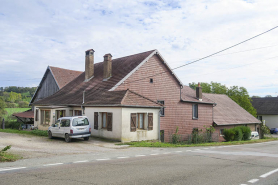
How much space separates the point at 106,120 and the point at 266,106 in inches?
1920

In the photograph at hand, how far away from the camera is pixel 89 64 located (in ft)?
99.4

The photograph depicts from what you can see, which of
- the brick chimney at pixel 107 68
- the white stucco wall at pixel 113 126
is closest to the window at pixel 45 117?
the brick chimney at pixel 107 68

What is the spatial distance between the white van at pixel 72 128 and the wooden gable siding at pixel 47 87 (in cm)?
1824

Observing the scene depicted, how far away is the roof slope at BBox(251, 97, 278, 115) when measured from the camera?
5481 centimetres

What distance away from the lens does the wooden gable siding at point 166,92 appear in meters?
24.2

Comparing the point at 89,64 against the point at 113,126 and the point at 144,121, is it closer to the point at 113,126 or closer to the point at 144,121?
the point at 144,121

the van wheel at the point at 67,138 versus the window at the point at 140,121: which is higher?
the window at the point at 140,121

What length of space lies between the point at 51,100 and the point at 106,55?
26.3ft

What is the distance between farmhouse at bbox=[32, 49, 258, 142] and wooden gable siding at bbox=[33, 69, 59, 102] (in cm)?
662

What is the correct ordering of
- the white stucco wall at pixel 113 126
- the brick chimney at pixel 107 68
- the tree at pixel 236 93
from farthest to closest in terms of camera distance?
the tree at pixel 236 93, the brick chimney at pixel 107 68, the white stucco wall at pixel 113 126

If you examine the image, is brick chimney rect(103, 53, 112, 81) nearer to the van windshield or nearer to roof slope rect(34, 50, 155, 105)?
roof slope rect(34, 50, 155, 105)

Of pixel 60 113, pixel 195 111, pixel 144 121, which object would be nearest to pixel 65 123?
pixel 144 121

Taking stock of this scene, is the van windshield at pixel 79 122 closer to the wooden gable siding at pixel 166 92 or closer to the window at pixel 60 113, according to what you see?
the wooden gable siding at pixel 166 92

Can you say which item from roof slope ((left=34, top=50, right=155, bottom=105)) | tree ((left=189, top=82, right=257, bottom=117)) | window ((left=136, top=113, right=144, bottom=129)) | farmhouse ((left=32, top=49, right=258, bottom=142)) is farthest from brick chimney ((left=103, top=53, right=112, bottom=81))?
tree ((left=189, top=82, right=257, bottom=117))
